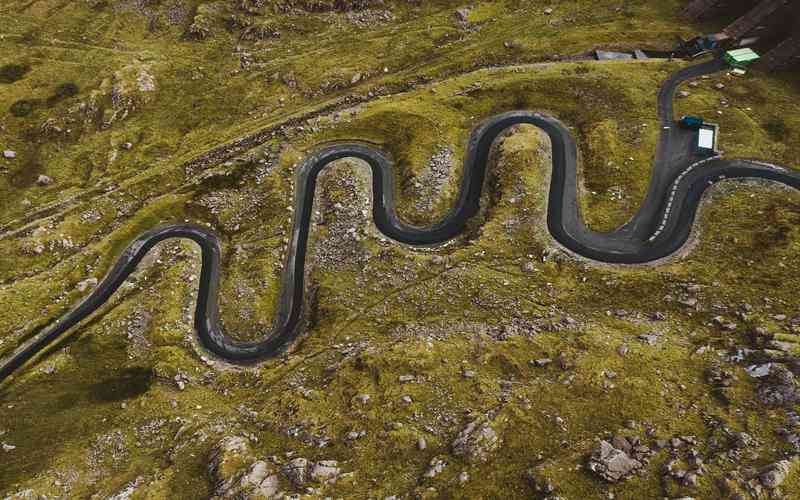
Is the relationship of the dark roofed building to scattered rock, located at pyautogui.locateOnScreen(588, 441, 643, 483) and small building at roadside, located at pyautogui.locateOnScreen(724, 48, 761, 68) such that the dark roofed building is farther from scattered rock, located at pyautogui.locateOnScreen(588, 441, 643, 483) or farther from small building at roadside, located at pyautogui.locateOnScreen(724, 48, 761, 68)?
scattered rock, located at pyautogui.locateOnScreen(588, 441, 643, 483)

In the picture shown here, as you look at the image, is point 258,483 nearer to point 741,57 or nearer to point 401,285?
point 401,285

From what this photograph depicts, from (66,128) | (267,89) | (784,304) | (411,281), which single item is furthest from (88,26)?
(784,304)

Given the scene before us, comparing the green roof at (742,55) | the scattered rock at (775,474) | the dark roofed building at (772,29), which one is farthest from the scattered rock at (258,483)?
the dark roofed building at (772,29)

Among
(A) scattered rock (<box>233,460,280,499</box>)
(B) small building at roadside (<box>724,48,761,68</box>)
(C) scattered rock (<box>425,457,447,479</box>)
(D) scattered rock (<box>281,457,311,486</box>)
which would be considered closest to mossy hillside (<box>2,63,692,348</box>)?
(B) small building at roadside (<box>724,48,761,68</box>)

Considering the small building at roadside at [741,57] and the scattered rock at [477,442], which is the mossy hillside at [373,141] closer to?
the small building at roadside at [741,57]

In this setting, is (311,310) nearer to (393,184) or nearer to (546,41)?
(393,184)
